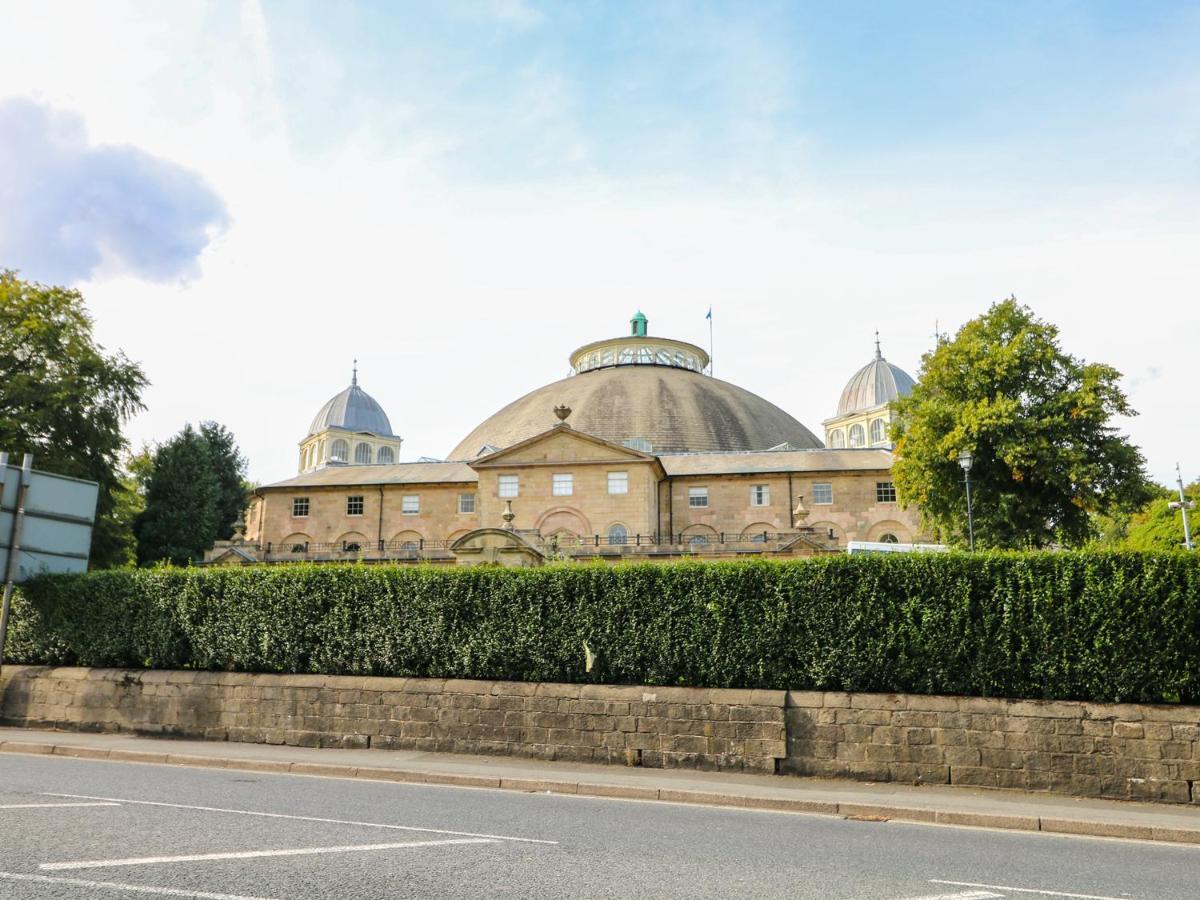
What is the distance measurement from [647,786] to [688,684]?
2.40 meters

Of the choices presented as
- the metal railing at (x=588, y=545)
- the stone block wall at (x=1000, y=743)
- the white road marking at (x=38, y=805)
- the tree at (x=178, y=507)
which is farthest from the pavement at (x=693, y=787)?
the tree at (x=178, y=507)

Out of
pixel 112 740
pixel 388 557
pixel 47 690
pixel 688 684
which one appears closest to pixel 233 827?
pixel 688 684

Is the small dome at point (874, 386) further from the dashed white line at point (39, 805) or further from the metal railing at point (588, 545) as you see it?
the dashed white line at point (39, 805)

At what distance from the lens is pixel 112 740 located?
52.7 feet

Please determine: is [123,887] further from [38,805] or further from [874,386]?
[874,386]

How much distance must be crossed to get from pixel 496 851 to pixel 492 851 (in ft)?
0.11

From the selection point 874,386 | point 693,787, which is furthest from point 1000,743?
point 874,386

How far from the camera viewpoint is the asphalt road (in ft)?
20.9

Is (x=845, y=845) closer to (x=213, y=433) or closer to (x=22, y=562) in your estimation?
(x=22, y=562)

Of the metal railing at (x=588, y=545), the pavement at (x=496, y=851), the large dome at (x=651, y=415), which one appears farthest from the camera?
the large dome at (x=651, y=415)

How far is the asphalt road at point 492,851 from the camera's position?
20.9 feet

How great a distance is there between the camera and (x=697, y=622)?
14.2m

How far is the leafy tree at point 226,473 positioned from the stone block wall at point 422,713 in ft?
136

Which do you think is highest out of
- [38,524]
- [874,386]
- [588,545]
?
[874,386]
